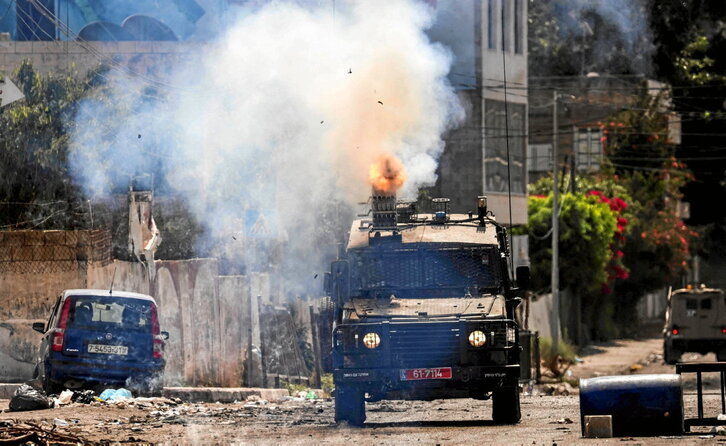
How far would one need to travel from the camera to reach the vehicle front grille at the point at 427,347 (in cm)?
1420

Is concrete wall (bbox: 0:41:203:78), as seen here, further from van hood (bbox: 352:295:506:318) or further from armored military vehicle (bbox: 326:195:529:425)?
van hood (bbox: 352:295:506:318)

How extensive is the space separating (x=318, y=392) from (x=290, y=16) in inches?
239

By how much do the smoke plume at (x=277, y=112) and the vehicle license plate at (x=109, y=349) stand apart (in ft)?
14.4

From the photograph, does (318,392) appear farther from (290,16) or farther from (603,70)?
(603,70)

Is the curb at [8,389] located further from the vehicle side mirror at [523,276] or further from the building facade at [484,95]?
the building facade at [484,95]

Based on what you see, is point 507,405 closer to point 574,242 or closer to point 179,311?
point 179,311

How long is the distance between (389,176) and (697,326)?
15.3 meters

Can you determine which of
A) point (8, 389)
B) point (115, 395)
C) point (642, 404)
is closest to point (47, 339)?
point (115, 395)

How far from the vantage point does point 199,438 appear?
12961 millimetres

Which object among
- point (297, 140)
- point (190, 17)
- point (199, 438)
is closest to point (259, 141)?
point (297, 140)

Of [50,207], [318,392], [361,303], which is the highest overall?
[50,207]

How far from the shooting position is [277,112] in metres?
23.6

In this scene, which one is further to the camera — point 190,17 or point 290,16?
point 190,17

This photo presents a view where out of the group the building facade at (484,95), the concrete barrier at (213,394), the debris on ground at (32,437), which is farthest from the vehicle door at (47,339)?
the building facade at (484,95)
